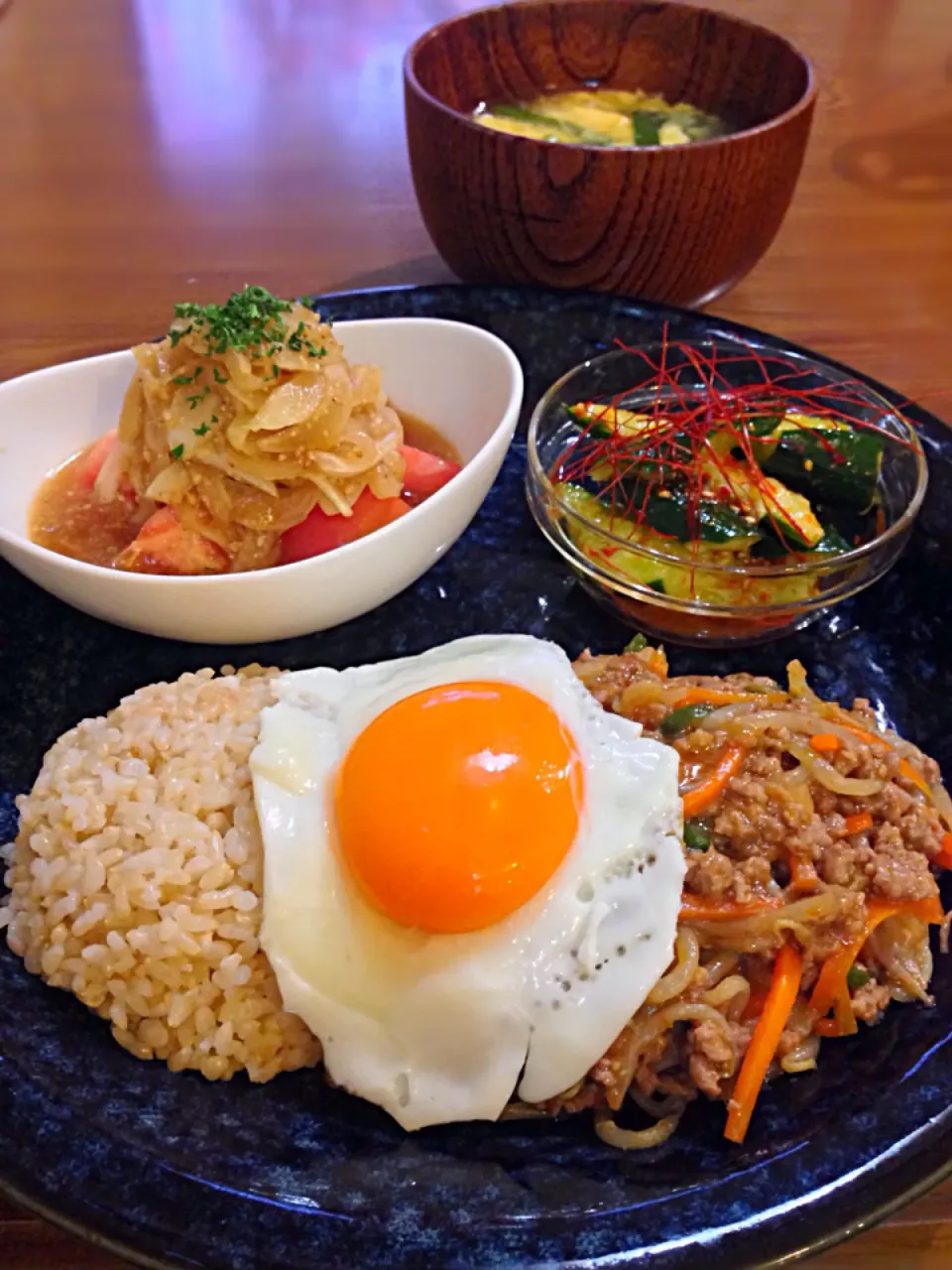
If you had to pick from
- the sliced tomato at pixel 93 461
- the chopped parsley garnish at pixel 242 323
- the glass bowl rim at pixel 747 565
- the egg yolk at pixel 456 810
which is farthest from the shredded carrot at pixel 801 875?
the sliced tomato at pixel 93 461

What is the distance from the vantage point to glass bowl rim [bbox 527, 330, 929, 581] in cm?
193

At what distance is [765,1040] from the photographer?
1.46m

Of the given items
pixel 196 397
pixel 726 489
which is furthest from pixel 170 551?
pixel 726 489

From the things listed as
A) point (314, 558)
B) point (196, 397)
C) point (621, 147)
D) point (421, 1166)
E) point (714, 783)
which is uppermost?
point (621, 147)

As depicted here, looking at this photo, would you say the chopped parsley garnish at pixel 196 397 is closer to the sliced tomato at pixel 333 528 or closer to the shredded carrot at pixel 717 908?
the sliced tomato at pixel 333 528

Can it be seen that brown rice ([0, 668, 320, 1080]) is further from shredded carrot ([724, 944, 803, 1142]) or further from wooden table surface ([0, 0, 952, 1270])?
wooden table surface ([0, 0, 952, 1270])

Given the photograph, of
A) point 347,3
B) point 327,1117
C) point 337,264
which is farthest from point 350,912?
point 347,3

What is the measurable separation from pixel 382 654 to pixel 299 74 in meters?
3.49

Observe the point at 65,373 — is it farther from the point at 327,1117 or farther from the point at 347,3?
the point at 347,3

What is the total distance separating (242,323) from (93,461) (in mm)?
545

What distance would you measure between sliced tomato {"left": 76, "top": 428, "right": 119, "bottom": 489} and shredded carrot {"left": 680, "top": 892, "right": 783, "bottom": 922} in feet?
4.95

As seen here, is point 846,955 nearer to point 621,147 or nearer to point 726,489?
point 726,489

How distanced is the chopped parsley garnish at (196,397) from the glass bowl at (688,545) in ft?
2.27

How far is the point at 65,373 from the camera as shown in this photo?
7.40 ft
